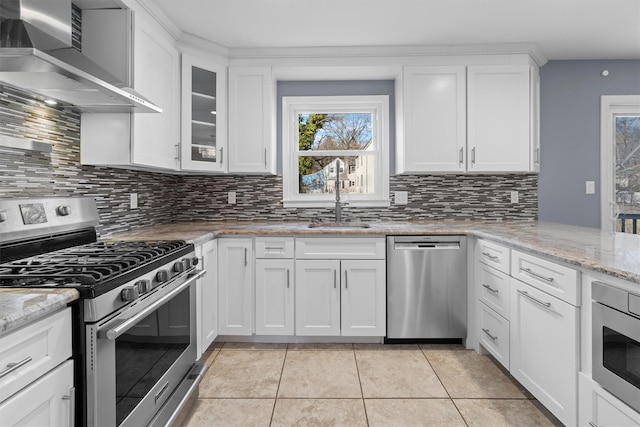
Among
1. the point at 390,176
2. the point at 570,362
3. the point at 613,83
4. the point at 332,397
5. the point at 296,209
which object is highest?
the point at 613,83

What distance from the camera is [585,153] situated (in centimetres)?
332

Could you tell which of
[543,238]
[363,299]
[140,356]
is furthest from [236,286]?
[543,238]

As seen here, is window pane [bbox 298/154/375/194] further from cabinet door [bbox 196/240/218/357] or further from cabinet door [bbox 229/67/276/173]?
cabinet door [bbox 196/240/218/357]

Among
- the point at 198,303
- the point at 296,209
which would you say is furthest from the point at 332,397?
the point at 296,209

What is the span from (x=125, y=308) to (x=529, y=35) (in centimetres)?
325

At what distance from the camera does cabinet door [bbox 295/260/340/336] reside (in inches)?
107

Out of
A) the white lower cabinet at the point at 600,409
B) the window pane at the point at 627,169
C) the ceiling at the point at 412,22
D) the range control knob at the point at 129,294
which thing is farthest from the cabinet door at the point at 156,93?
the window pane at the point at 627,169

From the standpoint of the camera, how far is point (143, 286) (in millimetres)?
1442

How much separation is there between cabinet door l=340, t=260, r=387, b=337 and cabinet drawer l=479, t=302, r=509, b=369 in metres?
0.68

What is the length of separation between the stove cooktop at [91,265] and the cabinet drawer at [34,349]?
12 cm

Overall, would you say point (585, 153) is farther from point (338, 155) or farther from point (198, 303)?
point (198, 303)

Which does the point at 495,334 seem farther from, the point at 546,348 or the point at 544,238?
the point at 544,238

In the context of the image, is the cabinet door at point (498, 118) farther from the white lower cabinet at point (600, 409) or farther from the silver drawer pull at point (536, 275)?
the white lower cabinet at point (600, 409)

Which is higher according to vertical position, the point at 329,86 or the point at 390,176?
the point at 329,86
